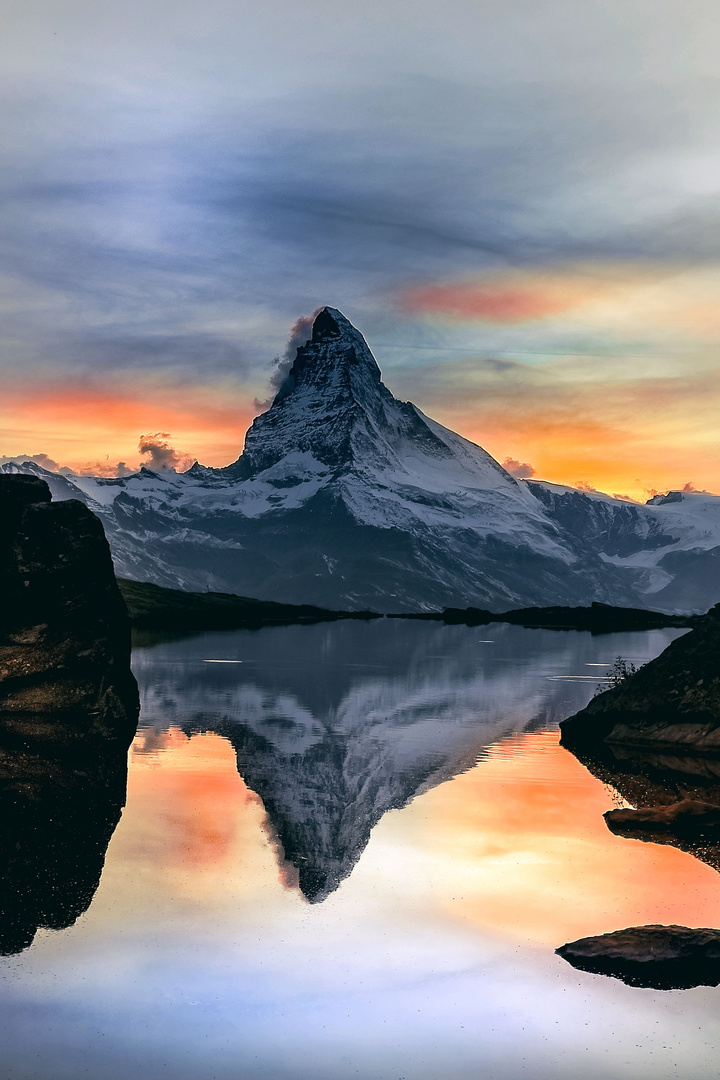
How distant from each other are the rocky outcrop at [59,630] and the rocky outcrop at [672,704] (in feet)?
60.3

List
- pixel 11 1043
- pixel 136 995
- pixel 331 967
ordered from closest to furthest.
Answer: pixel 11 1043
pixel 136 995
pixel 331 967

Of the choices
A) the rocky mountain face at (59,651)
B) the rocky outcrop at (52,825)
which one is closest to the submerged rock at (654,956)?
the rocky outcrop at (52,825)

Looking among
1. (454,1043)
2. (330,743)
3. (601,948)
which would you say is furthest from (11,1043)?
(330,743)

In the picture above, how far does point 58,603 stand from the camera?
44.3 meters

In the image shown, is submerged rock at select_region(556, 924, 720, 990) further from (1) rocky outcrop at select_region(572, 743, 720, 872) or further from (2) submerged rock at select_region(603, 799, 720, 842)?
(2) submerged rock at select_region(603, 799, 720, 842)

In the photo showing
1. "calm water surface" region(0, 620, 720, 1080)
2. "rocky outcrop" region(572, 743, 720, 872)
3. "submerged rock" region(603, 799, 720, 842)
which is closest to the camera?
"calm water surface" region(0, 620, 720, 1080)

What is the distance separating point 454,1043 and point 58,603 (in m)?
32.8

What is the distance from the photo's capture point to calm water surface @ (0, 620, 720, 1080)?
14.3 meters

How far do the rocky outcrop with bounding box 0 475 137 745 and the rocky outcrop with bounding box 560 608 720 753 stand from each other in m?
18.4

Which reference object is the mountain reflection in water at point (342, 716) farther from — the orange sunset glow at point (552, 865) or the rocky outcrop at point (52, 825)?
the rocky outcrop at point (52, 825)

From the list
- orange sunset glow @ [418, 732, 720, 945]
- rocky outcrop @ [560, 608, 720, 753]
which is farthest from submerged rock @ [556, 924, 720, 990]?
rocky outcrop @ [560, 608, 720, 753]

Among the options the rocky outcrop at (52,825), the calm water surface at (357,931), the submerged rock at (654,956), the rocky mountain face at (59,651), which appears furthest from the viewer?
the rocky mountain face at (59,651)

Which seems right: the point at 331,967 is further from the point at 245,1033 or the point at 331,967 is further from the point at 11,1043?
the point at 11,1043

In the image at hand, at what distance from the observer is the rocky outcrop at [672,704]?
37.8 metres
